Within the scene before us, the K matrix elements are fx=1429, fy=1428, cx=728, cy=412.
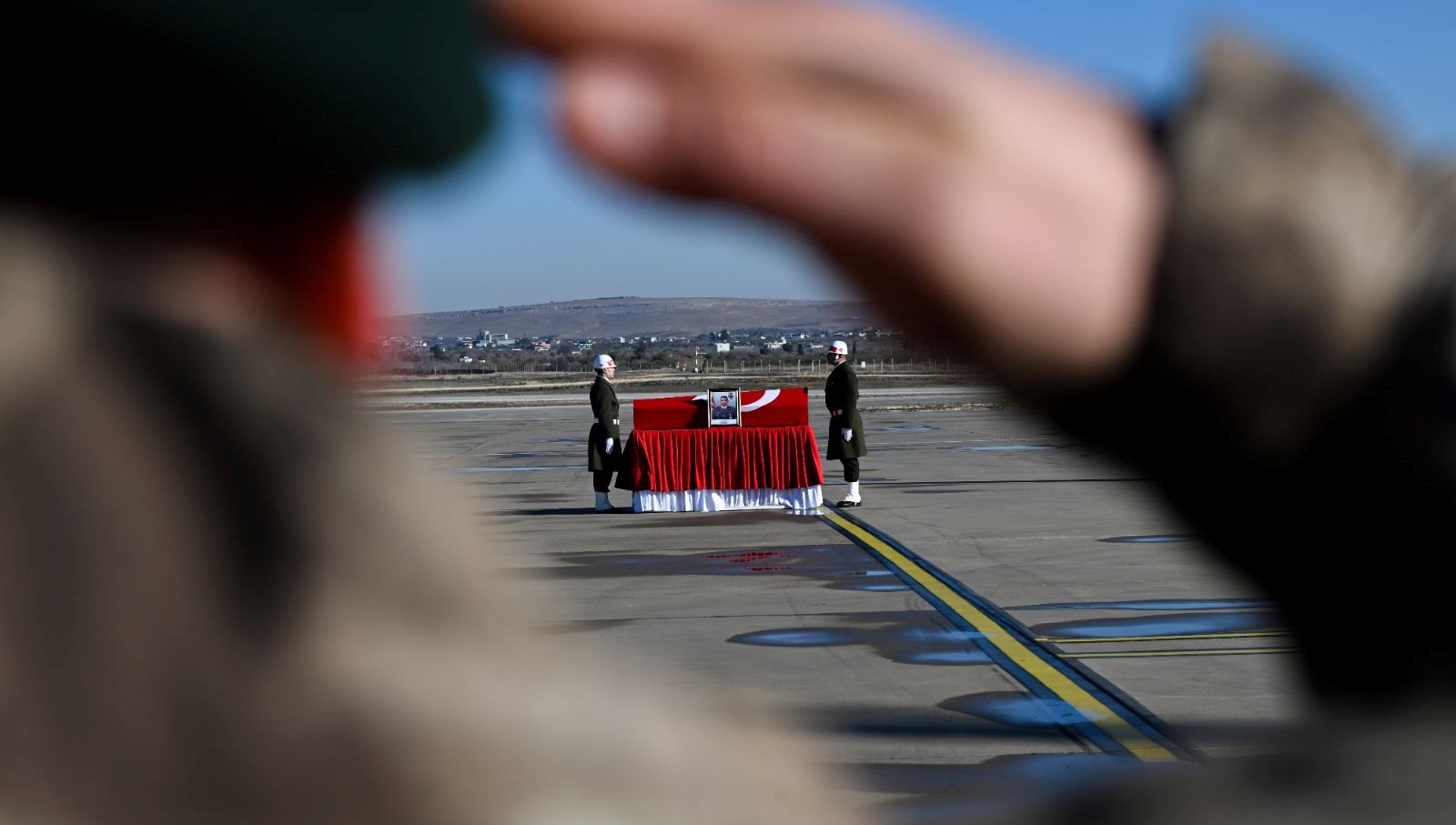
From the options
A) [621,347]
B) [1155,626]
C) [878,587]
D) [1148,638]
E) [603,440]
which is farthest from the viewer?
[621,347]

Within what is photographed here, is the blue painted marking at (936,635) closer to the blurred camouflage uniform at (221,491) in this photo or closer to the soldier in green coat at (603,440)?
the soldier in green coat at (603,440)

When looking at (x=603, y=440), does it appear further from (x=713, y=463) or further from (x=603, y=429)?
(x=713, y=463)

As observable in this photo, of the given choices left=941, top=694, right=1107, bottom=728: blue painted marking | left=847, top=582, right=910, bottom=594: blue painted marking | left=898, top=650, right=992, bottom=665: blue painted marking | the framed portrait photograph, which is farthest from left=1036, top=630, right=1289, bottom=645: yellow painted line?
the framed portrait photograph

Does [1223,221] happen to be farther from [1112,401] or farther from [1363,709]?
[1363,709]

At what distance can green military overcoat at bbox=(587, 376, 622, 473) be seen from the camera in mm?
16312

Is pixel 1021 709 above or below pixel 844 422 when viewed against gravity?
below

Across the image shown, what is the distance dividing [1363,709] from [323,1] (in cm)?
47

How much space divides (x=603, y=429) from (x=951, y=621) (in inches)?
305

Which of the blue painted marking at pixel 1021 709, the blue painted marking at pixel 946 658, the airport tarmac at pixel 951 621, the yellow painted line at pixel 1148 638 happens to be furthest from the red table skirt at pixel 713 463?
the blue painted marking at pixel 1021 709

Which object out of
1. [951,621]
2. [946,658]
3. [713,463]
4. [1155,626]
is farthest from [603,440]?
[946,658]

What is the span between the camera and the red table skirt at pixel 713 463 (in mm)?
16266

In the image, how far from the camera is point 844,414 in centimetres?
1667

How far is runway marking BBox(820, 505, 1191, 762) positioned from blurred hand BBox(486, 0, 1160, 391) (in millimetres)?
5859

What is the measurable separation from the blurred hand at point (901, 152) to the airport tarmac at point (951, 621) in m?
0.08
